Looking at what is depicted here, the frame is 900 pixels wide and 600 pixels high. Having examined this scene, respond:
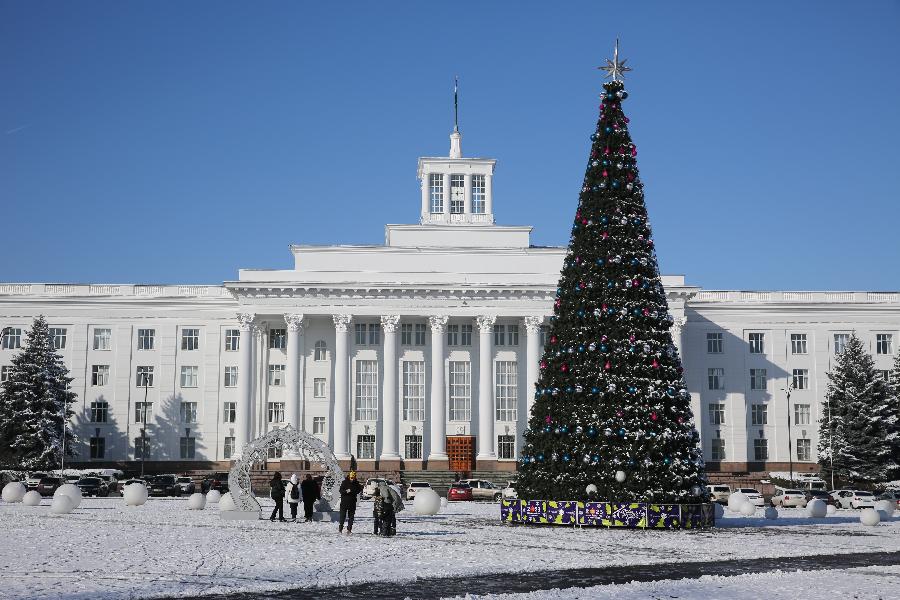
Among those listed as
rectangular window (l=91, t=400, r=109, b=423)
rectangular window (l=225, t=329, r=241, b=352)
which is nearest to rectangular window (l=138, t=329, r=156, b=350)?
rectangular window (l=91, t=400, r=109, b=423)

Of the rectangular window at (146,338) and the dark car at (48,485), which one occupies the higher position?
the rectangular window at (146,338)

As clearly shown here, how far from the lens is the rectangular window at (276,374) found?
230 ft

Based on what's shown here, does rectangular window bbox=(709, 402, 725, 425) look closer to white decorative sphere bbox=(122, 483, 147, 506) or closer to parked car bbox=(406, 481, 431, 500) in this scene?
parked car bbox=(406, 481, 431, 500)

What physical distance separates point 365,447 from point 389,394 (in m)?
4.12

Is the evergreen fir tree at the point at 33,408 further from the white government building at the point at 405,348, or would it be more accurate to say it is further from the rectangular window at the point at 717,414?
the rectangular window at the point at 717,414

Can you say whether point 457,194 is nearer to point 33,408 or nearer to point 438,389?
point 438,389

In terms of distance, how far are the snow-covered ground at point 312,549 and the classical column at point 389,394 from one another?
33005 mm

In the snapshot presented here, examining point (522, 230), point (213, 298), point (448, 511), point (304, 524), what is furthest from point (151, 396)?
point (304, 524)

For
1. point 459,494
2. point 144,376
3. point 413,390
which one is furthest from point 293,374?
point 459,494

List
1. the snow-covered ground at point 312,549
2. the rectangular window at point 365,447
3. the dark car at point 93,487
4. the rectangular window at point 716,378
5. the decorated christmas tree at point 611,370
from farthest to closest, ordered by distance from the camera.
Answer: the rectangular window at point 716,378, the rectangular window at point 365,447, the dark car at point 93,487, the decorated christmas tree at point 611,370, the snow-covered ground at point 312,549

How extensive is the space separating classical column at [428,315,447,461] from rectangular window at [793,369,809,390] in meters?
24.9

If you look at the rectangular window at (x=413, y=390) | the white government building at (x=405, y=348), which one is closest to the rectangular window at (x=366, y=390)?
the white government building at (x=405, y=348)

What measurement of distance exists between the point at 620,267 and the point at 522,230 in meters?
42.1

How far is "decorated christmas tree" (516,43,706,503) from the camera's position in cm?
2903
